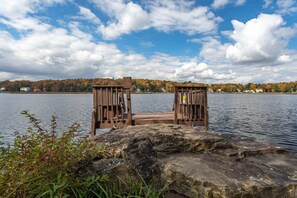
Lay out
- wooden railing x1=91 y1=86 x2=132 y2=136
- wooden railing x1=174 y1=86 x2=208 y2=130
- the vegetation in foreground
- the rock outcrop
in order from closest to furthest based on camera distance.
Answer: the vegetation in foreground < the rock outcrop < wooden railing x1=91 y1=86 x2=132 y2=136 < wooden railing x1=174 y1=86 x2=208 y2=130

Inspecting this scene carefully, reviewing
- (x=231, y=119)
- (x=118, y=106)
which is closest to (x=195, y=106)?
(x=118, y=106)

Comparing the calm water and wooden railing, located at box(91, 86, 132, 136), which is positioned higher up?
wooden railing, located at box(91, 86, 132, 136)

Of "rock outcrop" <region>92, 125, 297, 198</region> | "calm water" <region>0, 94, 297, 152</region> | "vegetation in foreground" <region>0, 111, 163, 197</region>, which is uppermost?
"vegetation in foreground" <region>0, 111, 163, 197</region>

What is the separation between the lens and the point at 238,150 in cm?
588

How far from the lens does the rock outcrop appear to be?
389 centimetres

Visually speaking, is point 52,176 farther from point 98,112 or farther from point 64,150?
point 98,112

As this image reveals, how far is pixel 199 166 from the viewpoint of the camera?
452cm

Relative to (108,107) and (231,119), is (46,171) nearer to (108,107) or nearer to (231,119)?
(108,107)

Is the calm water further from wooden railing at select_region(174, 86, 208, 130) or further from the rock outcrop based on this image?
wooden railing at select_region(174, 86, 208, 130)

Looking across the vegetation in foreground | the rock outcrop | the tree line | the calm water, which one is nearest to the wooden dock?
the calm water

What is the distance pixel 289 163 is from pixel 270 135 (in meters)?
13.6

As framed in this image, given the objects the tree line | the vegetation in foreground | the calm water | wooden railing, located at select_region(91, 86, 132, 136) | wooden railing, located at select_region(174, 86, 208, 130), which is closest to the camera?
the vegetation in foreground

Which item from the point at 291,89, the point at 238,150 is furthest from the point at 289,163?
the point at 291,89

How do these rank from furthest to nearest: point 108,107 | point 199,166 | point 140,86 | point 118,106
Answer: point 140,86 → point 118,106 → point 108,107 → point 199,166
